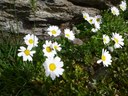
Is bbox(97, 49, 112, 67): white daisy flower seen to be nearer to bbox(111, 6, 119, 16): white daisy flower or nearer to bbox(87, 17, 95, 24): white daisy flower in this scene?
bbox(87, 17, 95, 24): white daisy flower

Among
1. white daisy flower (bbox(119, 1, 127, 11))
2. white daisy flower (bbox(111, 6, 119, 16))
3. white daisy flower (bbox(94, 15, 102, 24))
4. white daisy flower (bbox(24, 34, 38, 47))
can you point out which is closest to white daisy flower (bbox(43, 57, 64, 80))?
white daisy flower (bbox(24, 34, 38, 47))

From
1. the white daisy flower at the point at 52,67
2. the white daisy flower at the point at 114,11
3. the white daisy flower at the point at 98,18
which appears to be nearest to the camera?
the white daisy flower at the point at 52,67

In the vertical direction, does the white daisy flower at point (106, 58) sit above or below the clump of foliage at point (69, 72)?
above

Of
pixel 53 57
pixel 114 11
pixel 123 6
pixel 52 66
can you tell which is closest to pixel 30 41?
pixel 53 57

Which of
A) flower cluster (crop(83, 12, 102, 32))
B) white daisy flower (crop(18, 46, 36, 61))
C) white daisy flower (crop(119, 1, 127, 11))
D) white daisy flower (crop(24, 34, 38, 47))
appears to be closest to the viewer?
white daisy flower (crop(18, 46, 36, 61))

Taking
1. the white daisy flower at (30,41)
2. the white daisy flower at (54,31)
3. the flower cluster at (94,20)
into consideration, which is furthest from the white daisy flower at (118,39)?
the white daisy flower at (30,41)

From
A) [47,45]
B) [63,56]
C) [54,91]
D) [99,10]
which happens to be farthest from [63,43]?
[99,10]

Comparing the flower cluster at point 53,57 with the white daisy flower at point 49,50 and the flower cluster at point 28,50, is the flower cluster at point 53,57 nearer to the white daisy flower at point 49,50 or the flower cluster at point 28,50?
the white daisy flower at point 49,50
